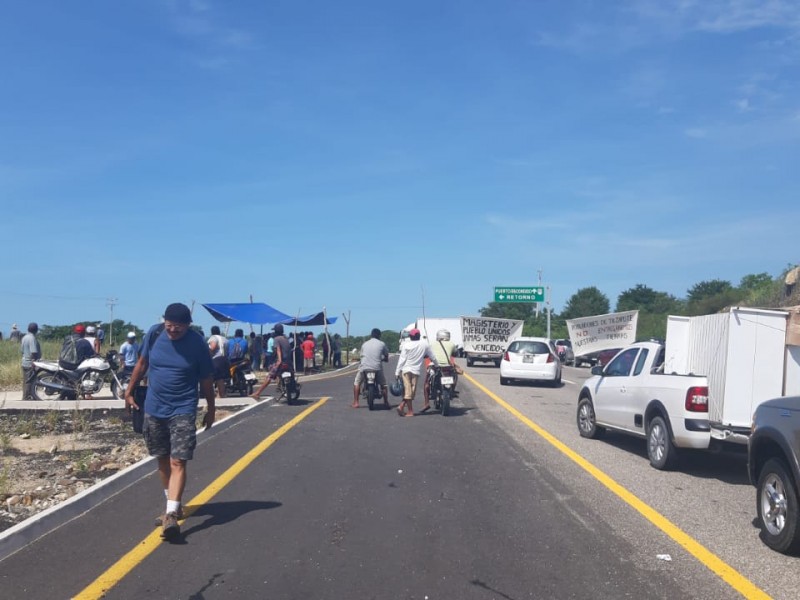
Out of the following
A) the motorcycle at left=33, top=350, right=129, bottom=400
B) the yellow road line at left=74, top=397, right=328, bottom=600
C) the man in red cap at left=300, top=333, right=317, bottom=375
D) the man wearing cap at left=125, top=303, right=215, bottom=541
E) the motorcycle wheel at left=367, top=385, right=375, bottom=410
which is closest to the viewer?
the yellow road line at left=74, top=397, right=328, bottom=600

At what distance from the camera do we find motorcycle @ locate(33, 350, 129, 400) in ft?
59.0

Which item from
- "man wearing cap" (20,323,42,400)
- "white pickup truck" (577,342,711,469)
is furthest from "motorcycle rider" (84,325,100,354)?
"white pickup truck" (577,342,711,469)

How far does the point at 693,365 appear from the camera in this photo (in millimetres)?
10367

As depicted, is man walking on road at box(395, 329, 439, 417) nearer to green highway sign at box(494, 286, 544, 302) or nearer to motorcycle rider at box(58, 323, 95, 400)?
motorcycle rider at box(58, 323, 95, 400)

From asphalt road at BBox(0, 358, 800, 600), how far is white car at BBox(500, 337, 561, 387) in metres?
13.5

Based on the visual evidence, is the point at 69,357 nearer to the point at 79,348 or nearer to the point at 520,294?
the point at 79,348

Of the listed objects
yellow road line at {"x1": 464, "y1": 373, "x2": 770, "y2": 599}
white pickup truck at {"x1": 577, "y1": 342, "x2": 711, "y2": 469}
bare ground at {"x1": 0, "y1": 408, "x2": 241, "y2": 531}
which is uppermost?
white pickup truck at {"x1": 577, "y1": 342, "x2": 711, "y2": 469}

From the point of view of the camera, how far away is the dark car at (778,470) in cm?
636

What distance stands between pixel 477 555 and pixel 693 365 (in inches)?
209

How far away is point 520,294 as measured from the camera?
63.6 meters

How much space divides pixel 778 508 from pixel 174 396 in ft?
17.2

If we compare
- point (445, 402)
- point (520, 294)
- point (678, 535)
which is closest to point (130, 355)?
point (445, 402)

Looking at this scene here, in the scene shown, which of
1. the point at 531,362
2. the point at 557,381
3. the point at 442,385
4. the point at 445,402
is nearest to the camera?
the point at 445,402

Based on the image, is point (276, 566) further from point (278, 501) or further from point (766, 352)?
point (766, 352)
